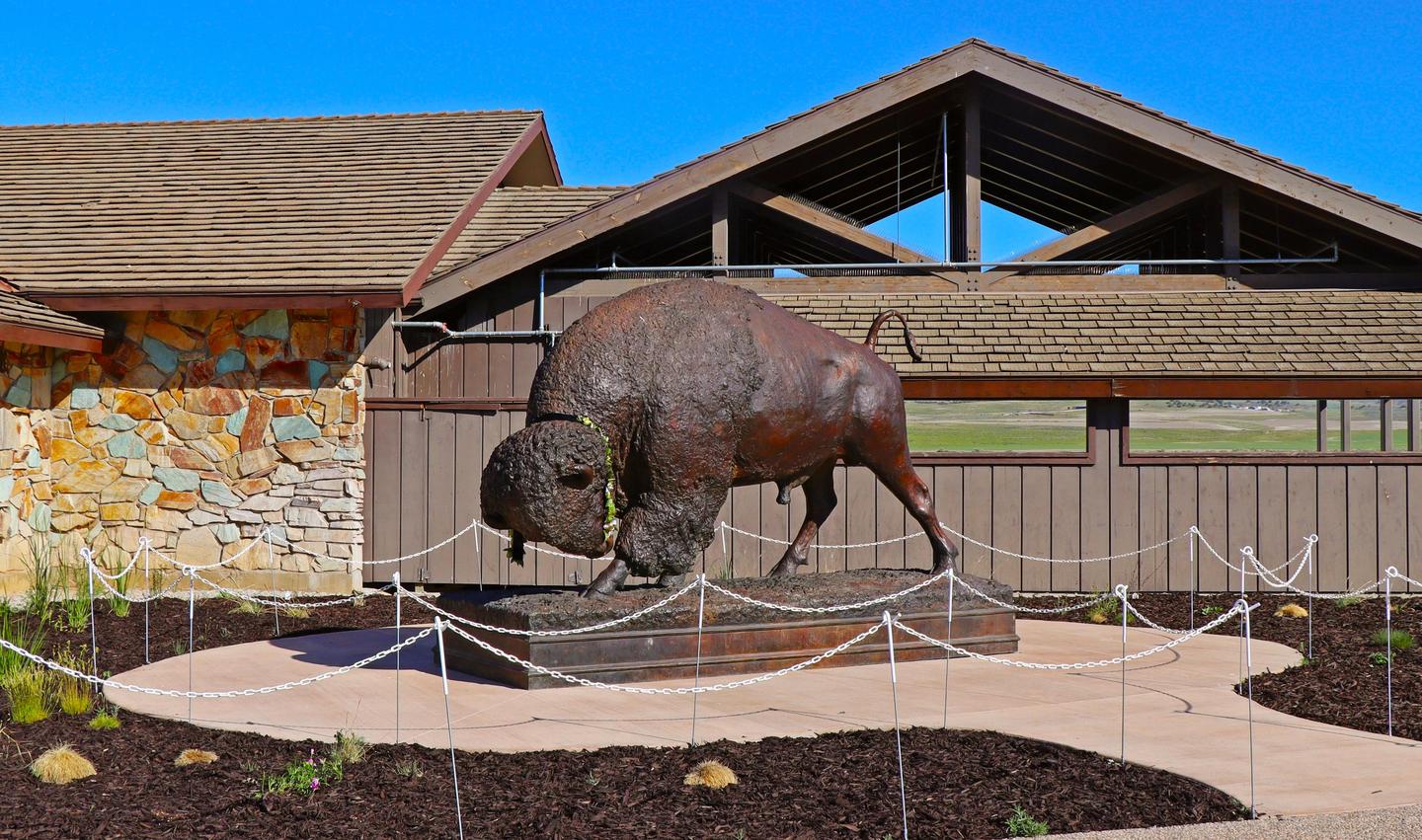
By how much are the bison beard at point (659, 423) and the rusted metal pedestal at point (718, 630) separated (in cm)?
35

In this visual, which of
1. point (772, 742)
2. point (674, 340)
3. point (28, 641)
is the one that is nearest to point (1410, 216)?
point (674, 340)

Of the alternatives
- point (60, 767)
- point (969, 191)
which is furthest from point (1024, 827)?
point (969, 191)

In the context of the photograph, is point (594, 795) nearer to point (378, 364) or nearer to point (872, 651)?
point (872, 651)

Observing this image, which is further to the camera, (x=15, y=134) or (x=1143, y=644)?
(x=15, y=134)

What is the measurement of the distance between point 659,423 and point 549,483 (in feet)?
2.57

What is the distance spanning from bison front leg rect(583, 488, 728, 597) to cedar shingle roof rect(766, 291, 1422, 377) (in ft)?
16.1

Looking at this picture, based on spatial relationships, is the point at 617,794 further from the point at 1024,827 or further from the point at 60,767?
the point at 60,767

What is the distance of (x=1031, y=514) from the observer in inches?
515

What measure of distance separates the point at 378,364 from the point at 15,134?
8.96 meters

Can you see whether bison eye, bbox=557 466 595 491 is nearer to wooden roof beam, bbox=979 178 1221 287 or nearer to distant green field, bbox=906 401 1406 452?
wooden roof beam, bbox=979 178 1221 287

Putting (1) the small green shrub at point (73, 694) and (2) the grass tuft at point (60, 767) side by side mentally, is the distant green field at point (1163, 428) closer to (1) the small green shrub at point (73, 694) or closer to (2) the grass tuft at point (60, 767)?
(1) the small green shrub at point (73, 694)

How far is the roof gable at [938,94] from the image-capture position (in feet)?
40.3

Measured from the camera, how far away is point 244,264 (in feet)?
42.3

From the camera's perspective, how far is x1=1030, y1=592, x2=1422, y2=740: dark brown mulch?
294 inches
